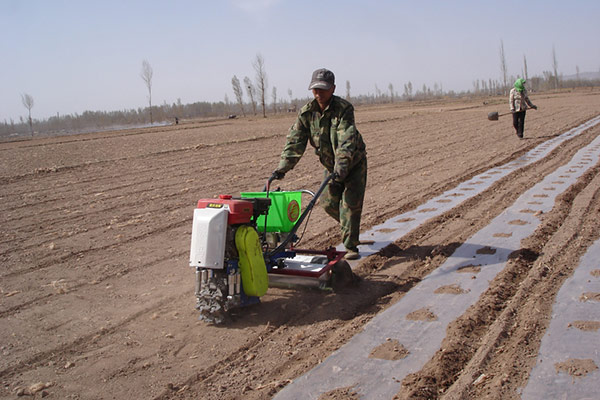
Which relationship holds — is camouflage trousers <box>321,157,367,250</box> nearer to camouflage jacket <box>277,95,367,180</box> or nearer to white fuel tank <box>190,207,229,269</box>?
camouflage jacket <box>277,95,367,180</box>

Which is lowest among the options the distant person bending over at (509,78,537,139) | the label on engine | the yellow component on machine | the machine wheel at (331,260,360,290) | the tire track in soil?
the tire track in soil

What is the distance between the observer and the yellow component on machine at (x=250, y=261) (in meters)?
4.11

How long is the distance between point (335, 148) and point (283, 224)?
96 centimetres

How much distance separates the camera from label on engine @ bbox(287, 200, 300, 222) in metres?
4.88

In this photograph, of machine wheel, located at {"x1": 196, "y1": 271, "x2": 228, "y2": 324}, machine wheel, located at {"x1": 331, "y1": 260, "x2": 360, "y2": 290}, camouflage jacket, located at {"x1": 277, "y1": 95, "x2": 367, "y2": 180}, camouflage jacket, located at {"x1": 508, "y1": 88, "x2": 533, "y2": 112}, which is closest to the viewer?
machine wheel, located at {"x1": 196, "y1": 271, "x2": 228, "y2": 324}

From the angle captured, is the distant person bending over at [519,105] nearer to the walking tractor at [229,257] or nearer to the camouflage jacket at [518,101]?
the camouflage jacket at [518,101]

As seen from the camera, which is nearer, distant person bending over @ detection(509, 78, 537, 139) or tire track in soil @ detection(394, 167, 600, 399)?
tire track in soil @ detection(394, 167, 600, 399)

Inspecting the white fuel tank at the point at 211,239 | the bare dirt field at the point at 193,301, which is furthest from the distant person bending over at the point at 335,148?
the white fuel tank at the point at 211,239

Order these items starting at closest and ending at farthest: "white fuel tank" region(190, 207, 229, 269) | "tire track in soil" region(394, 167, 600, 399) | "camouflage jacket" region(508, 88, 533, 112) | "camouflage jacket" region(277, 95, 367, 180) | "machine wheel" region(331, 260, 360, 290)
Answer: "tire track in soil" region(394, 167, 600, 399), "white fuel tank" region(190, 207, 229, 269), "machine wheel" region(331, 260, 360, 290), "camouflage jacket" region(277, 95, 367, 180), "camouflage jacket" region(508, 88, 533, 112)

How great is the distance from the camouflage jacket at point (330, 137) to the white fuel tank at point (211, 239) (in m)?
1.31

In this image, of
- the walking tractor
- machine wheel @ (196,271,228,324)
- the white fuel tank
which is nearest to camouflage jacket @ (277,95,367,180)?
the walking tractor

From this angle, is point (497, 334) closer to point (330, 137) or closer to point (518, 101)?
point (330, 137)

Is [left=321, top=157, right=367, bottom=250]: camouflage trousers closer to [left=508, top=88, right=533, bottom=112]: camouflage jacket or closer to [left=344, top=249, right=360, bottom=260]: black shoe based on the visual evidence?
[left=344, top=249, right=360, bottom=260]: black shoe

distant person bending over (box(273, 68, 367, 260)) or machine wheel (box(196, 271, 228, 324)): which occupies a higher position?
distant person bending over (box(273, 68, 367, 260))
